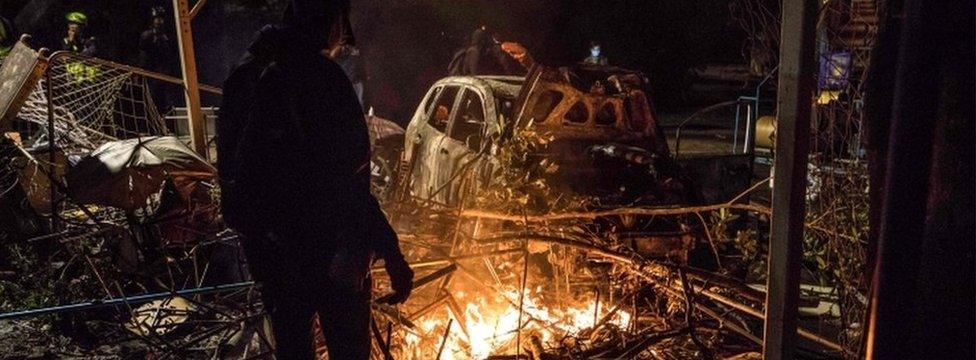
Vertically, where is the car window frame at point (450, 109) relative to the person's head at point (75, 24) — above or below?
below

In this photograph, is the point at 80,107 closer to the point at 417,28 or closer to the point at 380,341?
the point at 380,341

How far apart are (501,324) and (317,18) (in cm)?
241

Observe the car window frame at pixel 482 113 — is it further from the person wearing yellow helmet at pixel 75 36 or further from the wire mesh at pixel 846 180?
the person wearing yellow helmet at pixel 75 36

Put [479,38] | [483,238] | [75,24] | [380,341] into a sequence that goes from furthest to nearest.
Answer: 1. [479,38]
2. [75,24]
3. [483,238]
4. [380,341]

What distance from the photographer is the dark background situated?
1655cm

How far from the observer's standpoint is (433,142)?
7367 millimetres

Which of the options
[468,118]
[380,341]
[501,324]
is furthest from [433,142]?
[380,341]

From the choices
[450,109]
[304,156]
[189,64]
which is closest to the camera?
[304,156]

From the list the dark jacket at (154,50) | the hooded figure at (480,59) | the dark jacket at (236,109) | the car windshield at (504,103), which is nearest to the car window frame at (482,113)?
the car windshield at (504,103)

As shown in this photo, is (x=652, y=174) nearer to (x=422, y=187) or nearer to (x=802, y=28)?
(x=422, y=187)

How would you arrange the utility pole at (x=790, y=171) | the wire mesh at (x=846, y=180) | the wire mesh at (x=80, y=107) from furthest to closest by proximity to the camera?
the wire mesh at (x=80, y=107), the wire mesh at (x=846, y=180), the utility pole at (x=790, y=171)

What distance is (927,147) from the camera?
212 centimetres

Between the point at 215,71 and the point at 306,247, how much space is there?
1538cm

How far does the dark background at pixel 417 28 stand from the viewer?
16.5m
